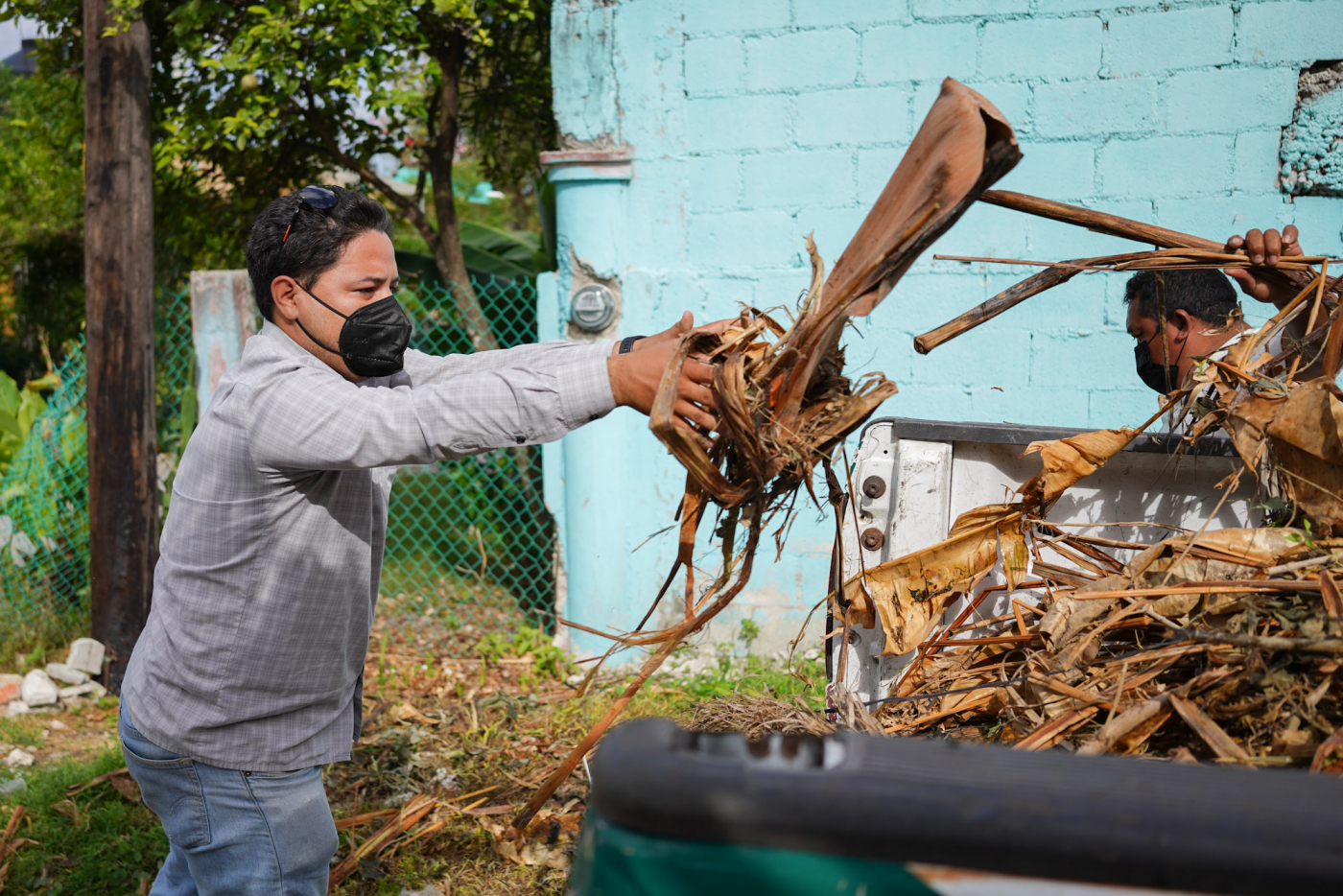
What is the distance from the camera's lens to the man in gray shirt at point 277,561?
6.36ft

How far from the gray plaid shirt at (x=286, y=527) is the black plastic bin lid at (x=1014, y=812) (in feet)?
3.01

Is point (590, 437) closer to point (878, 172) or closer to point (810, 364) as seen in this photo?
point (878, 172)

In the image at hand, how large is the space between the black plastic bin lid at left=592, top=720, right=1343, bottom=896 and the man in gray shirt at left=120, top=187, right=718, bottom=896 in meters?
0.94

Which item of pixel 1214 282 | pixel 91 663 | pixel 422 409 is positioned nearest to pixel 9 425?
pixel 91 663

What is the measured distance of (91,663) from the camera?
15.6ft

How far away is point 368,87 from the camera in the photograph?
492 centimetres

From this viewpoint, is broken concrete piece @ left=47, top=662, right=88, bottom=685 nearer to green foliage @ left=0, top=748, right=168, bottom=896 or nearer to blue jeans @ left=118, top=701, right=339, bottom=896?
green foliage @ left=0, top=748, right=168, bottom=896

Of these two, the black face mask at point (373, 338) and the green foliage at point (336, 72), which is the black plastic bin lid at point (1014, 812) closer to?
the black face mask at point (373, 338)

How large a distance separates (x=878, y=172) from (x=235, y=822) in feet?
12.4

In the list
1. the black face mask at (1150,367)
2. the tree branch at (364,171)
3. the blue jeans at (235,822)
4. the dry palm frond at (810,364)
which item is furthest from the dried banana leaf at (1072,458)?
the tree branch at (364,171)

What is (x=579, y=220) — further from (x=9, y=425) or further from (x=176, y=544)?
(x=9, y=425)

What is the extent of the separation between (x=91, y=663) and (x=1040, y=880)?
5110mm

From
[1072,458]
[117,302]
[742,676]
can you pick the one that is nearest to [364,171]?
[117,302]

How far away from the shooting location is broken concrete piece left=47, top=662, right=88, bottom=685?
15.4 ft
